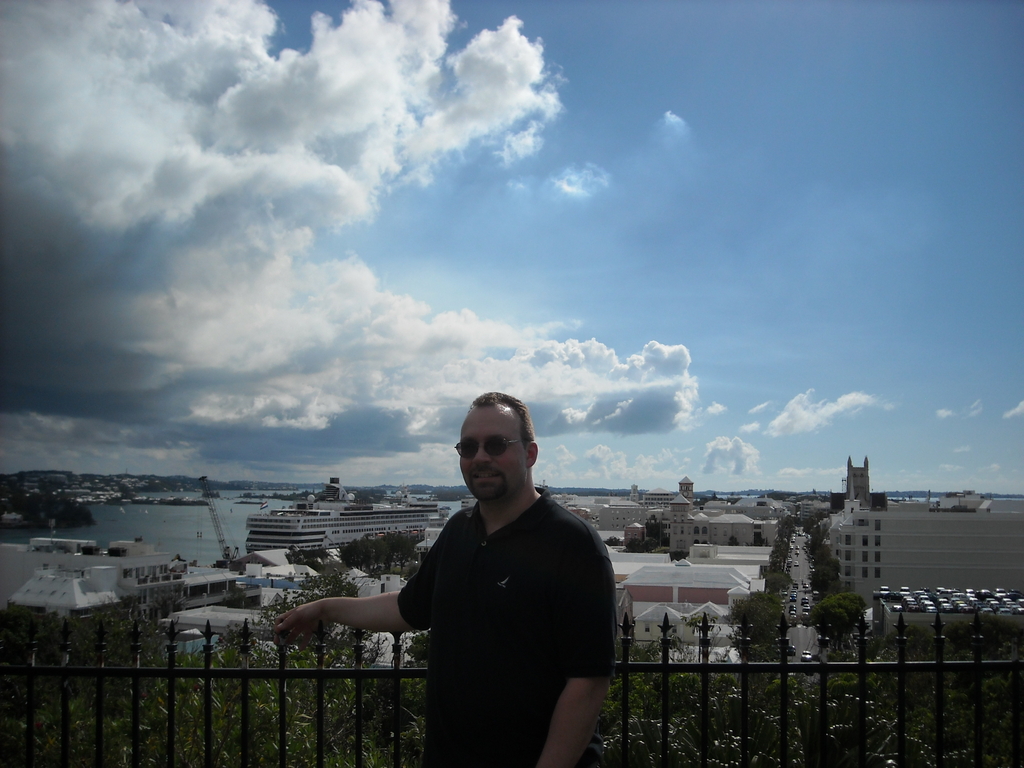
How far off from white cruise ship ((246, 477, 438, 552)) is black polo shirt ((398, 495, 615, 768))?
75.0 metres

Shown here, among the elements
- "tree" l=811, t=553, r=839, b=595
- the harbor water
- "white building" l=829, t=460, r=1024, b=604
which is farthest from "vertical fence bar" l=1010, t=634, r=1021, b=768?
the harbor water

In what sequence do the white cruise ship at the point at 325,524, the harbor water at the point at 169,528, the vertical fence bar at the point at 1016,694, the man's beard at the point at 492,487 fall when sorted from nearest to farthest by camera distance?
the man's beard at the point at 492,487 → the vertical fence bar at the point at 1016,694 → the harbor water at the point at 169,528 → the white cruise ship at the point at 325,524

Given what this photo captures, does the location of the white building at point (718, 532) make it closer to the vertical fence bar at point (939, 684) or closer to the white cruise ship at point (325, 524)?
the white cruise ship at point (325, 524)

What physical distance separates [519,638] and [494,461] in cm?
46

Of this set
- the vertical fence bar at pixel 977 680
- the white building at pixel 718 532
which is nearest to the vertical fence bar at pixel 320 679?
the vertical fence bar at pixel 977 680

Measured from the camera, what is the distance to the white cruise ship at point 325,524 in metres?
78.4

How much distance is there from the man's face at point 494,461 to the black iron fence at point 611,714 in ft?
2.31

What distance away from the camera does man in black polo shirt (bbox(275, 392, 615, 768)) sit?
170 cm

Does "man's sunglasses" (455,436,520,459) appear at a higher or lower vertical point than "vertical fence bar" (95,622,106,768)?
higher

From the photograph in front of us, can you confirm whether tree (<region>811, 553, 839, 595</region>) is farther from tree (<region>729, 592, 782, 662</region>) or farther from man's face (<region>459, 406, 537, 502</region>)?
man's face (<region>459, 406, 537, 502</region>)

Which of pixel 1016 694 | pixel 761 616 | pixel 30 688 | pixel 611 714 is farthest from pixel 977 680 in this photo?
pixel 761 616

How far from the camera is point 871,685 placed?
543 centimetres

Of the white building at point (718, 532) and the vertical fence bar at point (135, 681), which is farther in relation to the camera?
the white building at point (718, 532)

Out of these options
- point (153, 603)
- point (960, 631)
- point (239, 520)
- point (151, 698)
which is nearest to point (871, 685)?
point (151, 698)
